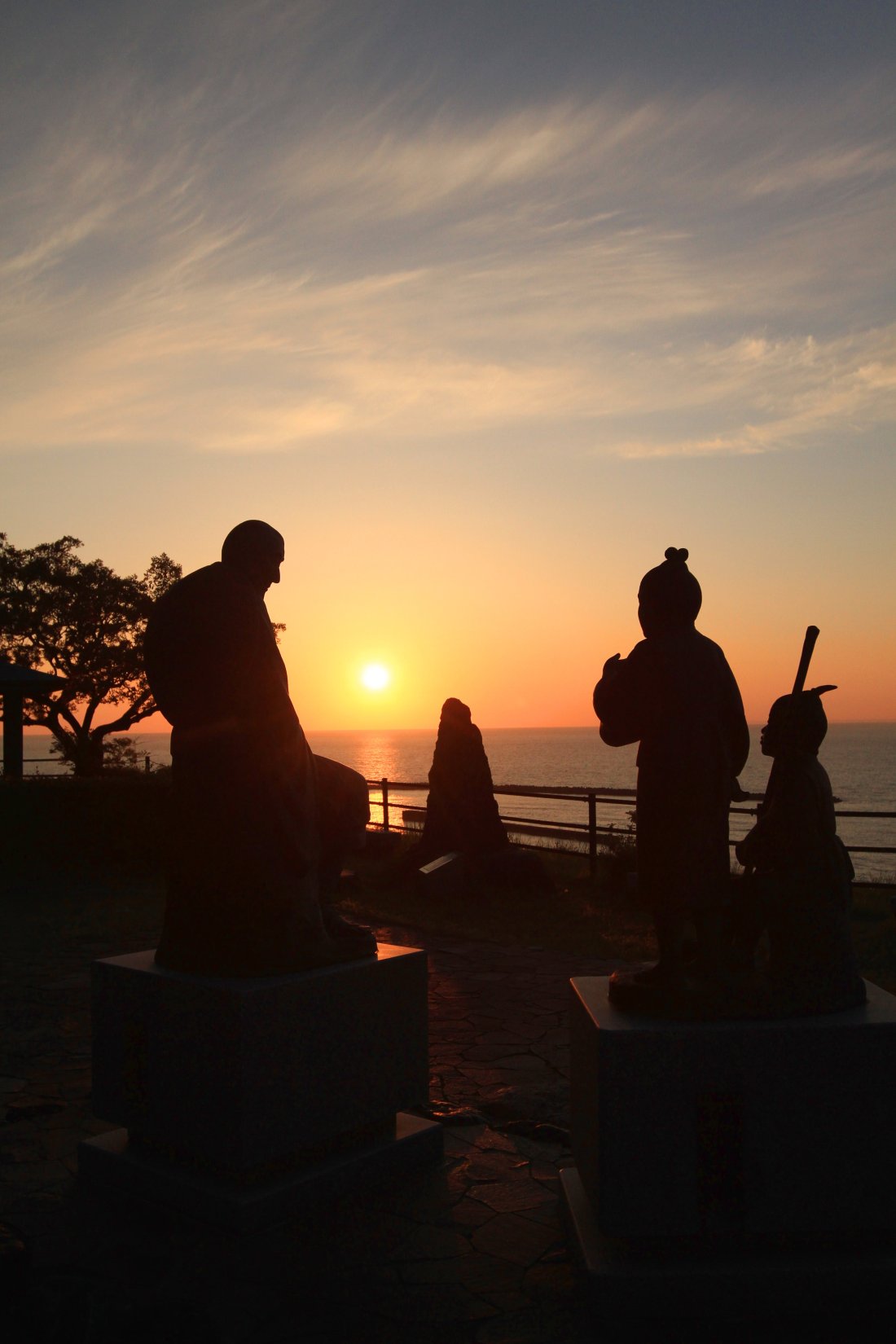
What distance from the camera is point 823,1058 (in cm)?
306

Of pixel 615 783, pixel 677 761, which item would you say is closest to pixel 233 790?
pixel 677 761

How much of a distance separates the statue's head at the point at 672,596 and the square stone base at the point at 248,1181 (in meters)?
2.32

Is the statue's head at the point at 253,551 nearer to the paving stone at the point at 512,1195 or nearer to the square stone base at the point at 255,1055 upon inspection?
the square stone base at the point at 255,1055

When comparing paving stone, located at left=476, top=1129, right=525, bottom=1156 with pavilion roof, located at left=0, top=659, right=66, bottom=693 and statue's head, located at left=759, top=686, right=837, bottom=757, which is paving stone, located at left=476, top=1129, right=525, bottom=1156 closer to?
statue's head, located at left=759, top=686, right=837, bottom=757

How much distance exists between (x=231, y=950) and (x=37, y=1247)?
1.15 m

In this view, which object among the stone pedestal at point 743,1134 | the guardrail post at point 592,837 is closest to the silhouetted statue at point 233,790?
the stone pedestal at point 743,1134

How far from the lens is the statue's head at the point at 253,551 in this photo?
13.2ft

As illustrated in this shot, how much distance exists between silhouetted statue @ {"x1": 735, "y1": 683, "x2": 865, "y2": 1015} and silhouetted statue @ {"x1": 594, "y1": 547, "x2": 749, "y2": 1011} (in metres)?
0.14

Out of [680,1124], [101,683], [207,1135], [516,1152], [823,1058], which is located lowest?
[516,1152]

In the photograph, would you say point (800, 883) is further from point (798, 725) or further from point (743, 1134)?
point (743, 1134)

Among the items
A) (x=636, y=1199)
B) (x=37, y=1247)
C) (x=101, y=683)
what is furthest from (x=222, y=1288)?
(x=101, y=683)

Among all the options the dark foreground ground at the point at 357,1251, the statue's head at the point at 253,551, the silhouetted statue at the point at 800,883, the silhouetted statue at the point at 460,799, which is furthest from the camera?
the silhouetted statue at the point at 460,799

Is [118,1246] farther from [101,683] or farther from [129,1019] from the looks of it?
[101,683]

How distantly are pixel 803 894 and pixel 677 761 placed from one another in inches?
22.6
